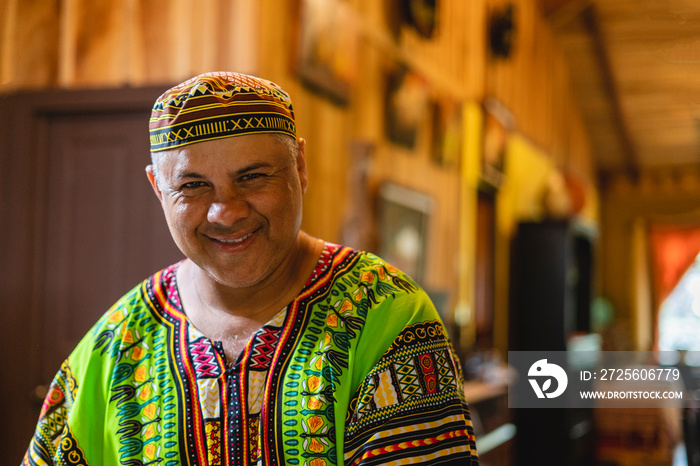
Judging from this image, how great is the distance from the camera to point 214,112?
1071 millimetres

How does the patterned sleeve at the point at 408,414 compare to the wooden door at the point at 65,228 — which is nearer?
the patterned sleeve at the point at 408,414

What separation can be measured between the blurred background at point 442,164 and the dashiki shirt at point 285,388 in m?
1.44

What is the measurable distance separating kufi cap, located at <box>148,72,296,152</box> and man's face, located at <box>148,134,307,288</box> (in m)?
0.02

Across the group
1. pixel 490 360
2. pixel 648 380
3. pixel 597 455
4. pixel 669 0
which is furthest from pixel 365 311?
pixel 597 455

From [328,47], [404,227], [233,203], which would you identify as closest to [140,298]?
[233,203]

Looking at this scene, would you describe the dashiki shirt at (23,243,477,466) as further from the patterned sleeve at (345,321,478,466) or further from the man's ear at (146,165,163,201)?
the man's ear at (146,165,163,201)

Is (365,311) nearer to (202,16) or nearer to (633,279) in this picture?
(202,16)

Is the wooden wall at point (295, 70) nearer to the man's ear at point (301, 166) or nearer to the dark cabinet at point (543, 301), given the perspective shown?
the dark cabinet at point (543, 301)

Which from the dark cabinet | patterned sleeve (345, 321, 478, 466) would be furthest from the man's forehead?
the dark cabinet

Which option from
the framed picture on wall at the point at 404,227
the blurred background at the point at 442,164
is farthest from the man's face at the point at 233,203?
the framed picture on wall at the point at 404,227

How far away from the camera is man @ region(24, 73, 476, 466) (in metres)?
1.07

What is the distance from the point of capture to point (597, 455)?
6.12 meters

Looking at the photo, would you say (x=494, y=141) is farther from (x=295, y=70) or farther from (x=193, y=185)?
(x=193, y=185)

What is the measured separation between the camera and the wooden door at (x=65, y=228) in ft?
8.79
